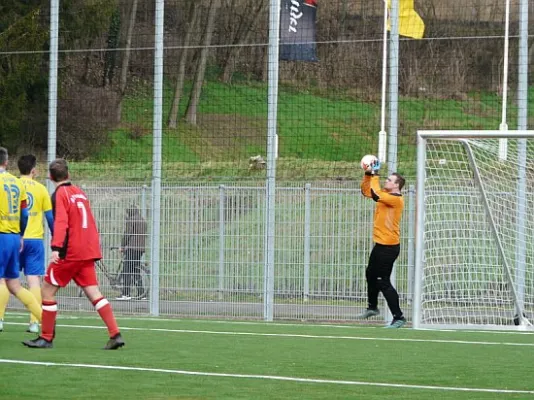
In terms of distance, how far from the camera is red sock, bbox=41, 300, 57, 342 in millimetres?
11484

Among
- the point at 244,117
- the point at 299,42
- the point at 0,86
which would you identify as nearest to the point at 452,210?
the point at 299,42

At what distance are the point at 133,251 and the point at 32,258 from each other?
5660 millimetres

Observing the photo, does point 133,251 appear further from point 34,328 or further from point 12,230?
point 12,230

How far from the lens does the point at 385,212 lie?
1559 centimetres

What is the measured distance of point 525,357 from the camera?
11.3m

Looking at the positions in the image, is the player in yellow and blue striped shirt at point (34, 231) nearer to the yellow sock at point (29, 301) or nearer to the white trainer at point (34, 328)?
the white trainer at point (34, 328)

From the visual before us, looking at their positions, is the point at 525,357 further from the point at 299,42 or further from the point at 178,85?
the point at 178,85

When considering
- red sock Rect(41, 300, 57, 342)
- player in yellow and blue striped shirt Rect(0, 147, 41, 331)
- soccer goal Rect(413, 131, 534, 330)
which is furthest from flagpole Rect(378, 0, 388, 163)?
red sock Rect(41, 300, 57, 342)

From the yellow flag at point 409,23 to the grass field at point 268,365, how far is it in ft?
21.9

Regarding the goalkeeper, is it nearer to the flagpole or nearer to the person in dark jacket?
the flagpole

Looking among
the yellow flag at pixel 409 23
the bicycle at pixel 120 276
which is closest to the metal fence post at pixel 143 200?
the bicycle at pixel 120 276

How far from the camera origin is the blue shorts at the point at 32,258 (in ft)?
45.1

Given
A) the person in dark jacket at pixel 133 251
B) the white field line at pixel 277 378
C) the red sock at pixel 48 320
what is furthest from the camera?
the person in dark jacket at pixel 133 251

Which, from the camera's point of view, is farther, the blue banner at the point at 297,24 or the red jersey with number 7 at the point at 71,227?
the blue banner at the point at 297,24
